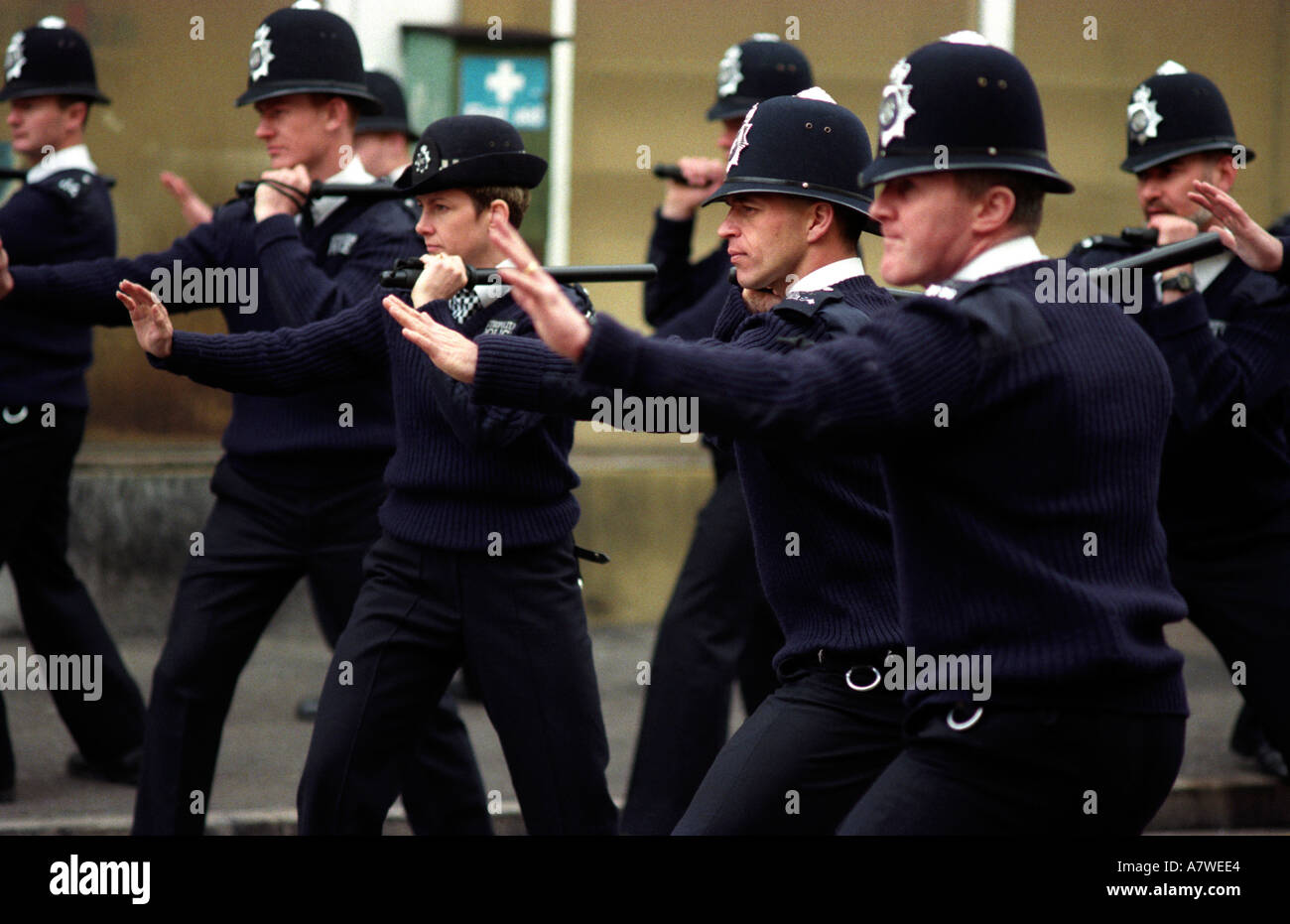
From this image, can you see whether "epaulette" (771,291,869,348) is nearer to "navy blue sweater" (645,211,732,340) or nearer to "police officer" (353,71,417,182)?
"navy blue sweater" (645,211,732,340)

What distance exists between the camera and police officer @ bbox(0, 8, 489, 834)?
16.4 feet

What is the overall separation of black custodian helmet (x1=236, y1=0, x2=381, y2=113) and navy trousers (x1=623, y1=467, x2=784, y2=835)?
1.66 meters

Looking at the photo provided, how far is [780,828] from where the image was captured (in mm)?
3490

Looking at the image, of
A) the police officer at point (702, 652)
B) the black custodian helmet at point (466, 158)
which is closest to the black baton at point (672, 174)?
the police officer at point (702, 652)

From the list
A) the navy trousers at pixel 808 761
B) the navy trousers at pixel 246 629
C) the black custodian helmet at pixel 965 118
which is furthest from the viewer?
the navy trousers at pixel 246 629

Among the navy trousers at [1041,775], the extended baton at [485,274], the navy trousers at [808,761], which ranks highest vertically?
the extended baton at [485,274]

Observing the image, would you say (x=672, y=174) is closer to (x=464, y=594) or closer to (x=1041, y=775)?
(x=464, y=594)

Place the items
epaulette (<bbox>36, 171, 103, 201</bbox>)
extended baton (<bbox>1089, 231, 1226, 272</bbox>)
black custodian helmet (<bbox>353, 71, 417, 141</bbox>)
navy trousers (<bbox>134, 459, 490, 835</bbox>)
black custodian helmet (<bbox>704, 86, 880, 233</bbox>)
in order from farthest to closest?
1. black custodian helmet (<bbox>353, 71, 417, 141</bbox>)
2. epaulette (<bbox>36, 171, 103, 201</bbox>)
3. navy trousers (<bbox>134, 459, 490, 835</bbox>)
4. extended baton (<bbox>1089, 231, 1226, 272</bbox>)
5. black custodian helmet (<bbox>704, 86, 880, 233</bbox>)

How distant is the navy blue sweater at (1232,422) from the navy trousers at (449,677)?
1.83 meters

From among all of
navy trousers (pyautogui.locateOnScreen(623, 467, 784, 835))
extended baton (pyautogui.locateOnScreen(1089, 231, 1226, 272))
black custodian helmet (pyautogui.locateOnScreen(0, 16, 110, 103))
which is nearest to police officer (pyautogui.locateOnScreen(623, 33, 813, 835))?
navy trousers (pyautogui.locateOnScreen(623, 467, 784, 835))

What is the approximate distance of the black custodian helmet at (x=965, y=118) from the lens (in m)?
2.93

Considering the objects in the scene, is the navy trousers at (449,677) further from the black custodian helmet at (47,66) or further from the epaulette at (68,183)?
the black custodian helmet at (47,66)
